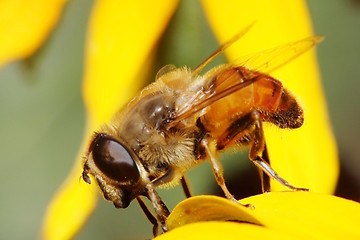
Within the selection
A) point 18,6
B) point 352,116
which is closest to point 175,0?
point 18,6

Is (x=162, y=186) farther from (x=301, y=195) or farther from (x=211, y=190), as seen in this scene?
(x=211, y=190)

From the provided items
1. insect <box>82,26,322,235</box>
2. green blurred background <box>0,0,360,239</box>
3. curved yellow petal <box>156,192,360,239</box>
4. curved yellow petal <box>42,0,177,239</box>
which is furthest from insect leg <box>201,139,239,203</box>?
green blurred background <box>0,0,360,239</box>

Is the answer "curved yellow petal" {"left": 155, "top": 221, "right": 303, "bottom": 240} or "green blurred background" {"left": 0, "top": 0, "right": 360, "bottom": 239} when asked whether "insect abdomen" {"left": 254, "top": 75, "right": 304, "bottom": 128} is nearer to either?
"curved yellow petal" {"left": 155, "top": 221, "right": 303, "bottom": 240}

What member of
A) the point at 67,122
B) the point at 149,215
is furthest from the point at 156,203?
the point at 67,122

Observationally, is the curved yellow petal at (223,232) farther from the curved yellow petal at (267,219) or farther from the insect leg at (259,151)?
the insect leg at (259,151)

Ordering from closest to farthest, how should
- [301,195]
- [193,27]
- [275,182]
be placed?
1. [301,195]
2. [275,182]
3. [193,27]
